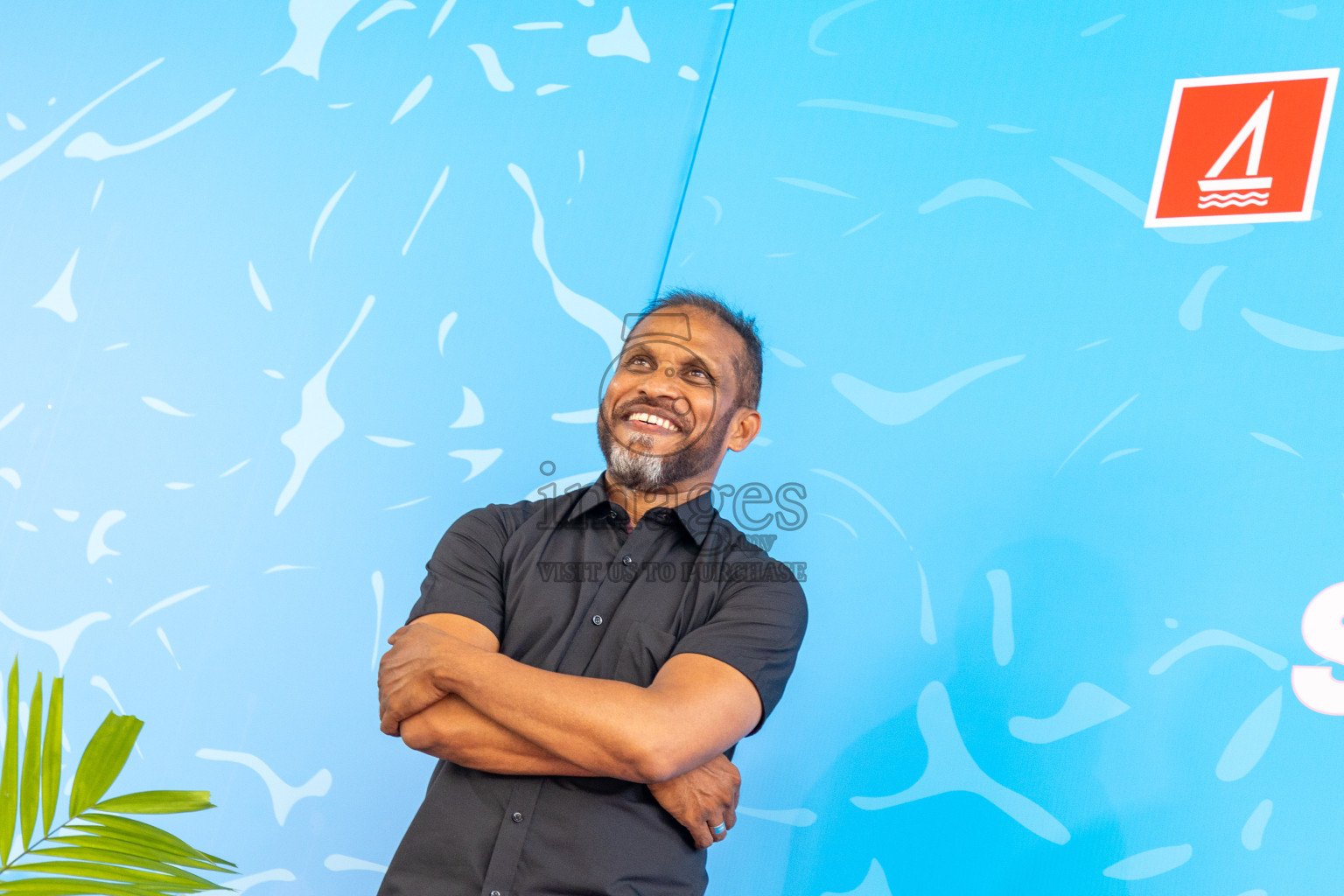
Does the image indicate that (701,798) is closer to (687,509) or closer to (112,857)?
(687,509)

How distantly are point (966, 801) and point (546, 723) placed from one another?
2.95 feet

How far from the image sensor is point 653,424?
1.99 metres

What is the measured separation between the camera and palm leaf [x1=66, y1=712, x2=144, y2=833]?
1.28 meters

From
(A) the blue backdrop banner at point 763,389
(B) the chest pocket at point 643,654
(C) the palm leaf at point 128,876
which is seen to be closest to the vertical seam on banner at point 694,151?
(A) the blue backdrop banner at point 763,389

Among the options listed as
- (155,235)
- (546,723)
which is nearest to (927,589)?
(546,723)

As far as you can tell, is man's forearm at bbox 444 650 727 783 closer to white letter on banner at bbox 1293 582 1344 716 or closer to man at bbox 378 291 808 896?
man at bbox 378 291 808 896

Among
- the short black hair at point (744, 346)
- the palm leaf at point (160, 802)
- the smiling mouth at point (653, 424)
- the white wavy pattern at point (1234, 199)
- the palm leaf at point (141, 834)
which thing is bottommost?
the palm leaf at point (141, 834)

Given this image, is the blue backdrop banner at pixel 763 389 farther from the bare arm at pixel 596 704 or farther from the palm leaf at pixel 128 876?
the palm leaf at pixel 128 876

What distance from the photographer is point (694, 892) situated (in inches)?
64.4

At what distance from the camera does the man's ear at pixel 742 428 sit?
2.09 m

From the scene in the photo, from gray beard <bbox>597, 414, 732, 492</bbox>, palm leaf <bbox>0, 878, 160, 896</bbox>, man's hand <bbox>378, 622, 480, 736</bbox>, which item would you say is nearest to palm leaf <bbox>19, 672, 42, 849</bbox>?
palm leaf <bbox>0, 878, 160, 896</bbox>

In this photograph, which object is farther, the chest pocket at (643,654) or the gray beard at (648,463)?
the gray beard at (648,463)

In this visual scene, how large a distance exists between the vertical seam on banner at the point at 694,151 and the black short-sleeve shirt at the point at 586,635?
31.0 inches

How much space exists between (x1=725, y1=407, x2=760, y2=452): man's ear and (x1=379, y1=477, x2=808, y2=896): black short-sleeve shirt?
0.59 feet
